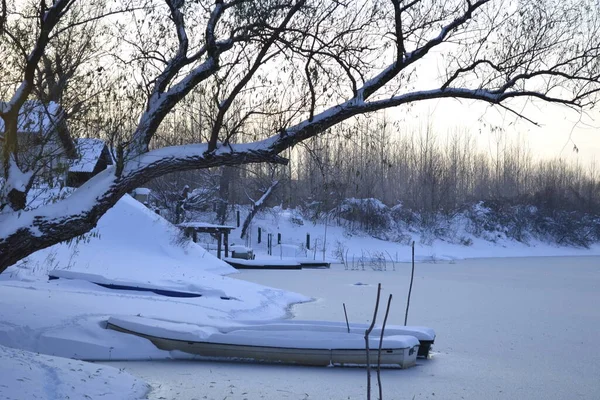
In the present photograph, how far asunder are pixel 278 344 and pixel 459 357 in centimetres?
199

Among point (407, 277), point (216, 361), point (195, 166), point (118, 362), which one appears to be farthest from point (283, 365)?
point (407, 277)

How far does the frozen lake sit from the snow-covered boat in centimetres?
12

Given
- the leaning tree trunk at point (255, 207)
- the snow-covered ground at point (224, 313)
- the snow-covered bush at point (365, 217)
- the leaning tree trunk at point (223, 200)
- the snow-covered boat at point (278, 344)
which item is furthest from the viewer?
the snow-covered bush at point (365, 217)

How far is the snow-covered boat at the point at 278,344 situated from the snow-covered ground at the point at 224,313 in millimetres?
144

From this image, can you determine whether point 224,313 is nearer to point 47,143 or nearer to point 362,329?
point 362,329

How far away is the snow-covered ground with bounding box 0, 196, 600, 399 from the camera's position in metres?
5.80

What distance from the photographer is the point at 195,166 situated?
546cm

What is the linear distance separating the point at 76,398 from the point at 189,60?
2812 mm

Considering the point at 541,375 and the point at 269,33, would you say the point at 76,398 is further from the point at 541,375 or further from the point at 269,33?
the point at 541,375

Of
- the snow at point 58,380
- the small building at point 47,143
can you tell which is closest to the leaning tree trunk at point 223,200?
the small building at point 47,143

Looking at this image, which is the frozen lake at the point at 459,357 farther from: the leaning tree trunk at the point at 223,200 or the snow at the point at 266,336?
the leaning tree trunk at the point at 223,200

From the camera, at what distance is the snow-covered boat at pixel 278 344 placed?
22.5 ft

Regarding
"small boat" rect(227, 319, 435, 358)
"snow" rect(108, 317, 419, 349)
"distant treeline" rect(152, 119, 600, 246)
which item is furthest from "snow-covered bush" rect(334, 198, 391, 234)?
"snow" rect(108, 317, 419, 349)

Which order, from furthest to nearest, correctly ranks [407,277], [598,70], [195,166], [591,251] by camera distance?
[591,251] < [407,277] < [598,70] < [195,166]
